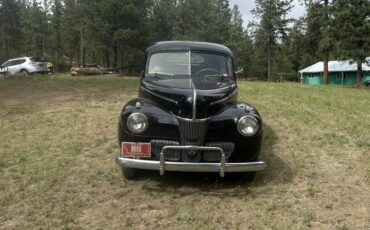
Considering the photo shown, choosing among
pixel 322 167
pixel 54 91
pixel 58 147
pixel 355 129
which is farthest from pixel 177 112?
pixel 54 91

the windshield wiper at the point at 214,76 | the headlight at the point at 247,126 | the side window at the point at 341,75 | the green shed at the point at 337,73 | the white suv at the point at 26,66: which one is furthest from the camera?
the side window at the point at 341,75

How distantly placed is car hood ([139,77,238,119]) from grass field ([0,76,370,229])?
1091 mm

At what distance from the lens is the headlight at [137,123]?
20.7 feet

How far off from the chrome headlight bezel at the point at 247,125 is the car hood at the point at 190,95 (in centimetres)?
42

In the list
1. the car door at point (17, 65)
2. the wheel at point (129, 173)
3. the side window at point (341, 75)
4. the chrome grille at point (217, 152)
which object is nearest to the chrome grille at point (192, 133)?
the chrome grille at point (217, 152)

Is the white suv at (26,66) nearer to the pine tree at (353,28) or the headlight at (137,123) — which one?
the pine tree at (353,28)

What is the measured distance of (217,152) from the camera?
6.26 m

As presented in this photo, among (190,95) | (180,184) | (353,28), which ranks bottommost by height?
(180,184)

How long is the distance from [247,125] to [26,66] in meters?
29.0

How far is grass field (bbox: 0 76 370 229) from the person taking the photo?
5418 mm

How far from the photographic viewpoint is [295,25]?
63.1 meters

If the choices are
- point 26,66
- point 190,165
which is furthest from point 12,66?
point 190,165

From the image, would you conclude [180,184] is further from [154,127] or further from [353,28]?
[353,28]

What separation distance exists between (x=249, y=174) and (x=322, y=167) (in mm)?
1438
